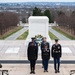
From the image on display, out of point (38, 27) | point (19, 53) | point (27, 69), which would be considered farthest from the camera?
point (38, 27)

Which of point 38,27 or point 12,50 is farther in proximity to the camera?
point 38,27

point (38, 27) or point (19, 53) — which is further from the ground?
point (38, 27)

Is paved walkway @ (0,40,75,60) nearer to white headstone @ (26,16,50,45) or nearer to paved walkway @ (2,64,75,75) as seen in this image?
white headstone @ (26,16,50,45)

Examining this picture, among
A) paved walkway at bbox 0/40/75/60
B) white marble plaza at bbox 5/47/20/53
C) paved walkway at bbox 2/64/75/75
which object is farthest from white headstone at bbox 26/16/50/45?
paved walkway at bbox 2/64/75/75

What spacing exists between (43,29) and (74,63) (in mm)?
6541

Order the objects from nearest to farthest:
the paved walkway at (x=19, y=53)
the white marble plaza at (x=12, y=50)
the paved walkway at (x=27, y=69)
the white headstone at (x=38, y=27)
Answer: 1. the paved walkway at (x=27, y=69)
2. the paved walkway at (x=19, y=53)
3. the white marble plaza at (x=12, y=50)
4. the white headstone at (x=38, y=27)

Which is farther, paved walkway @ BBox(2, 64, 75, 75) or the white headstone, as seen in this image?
the white headstone

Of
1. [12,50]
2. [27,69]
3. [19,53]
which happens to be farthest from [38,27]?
[27,69]

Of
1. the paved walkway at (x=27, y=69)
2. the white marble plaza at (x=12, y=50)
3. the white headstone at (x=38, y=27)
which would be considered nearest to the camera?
the paved walkway at (x=27, y=69)

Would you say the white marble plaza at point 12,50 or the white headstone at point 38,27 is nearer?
the white marble plaza at point 12,50

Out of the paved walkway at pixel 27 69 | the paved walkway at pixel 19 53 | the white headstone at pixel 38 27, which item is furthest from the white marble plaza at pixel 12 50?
the paved walkway at pixel 27 69

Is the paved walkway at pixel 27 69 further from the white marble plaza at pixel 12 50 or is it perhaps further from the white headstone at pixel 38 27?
the white headstone at pixel 38 27

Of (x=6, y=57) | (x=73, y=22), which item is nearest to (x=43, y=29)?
(x=6, y=57)

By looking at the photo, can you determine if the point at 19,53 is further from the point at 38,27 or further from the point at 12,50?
the point at 38,27
